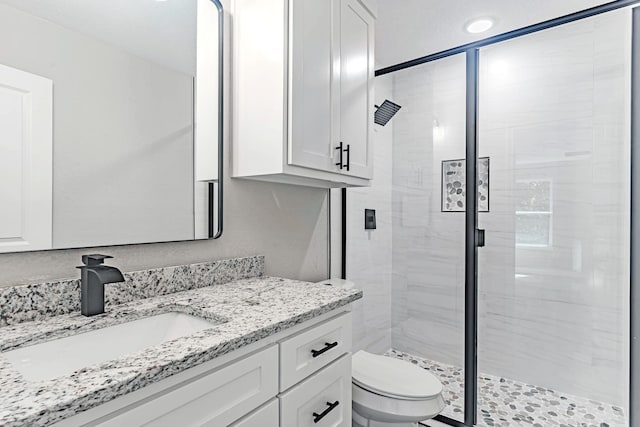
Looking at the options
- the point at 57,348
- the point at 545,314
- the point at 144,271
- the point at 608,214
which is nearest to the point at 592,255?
the point at 608,214

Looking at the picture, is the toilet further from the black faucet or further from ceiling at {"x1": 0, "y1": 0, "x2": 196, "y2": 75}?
ceiling at {"x1": 0, "y1": 0, "x2": 196, "y2": 75}

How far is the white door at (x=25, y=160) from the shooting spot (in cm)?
89

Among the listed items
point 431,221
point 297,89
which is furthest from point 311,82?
point 431,221

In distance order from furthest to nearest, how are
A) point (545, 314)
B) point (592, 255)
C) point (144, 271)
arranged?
point (545, 314)
point (592, 255)
point (144, 271)

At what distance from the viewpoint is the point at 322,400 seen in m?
1.11

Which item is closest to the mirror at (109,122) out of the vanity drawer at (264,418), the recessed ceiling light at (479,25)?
the vanity drawer at (264,418)

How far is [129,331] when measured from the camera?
3.21 ft

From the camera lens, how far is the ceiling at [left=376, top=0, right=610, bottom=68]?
1713mm

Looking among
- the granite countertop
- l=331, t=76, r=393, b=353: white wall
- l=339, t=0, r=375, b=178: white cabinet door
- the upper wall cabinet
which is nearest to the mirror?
the upper wall cabinet

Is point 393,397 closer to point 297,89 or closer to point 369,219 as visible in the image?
point 369,219

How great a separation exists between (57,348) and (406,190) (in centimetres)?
197

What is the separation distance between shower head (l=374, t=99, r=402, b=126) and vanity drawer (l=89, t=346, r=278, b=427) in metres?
1.73

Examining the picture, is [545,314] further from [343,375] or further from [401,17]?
[401,17]

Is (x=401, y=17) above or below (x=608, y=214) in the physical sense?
above
